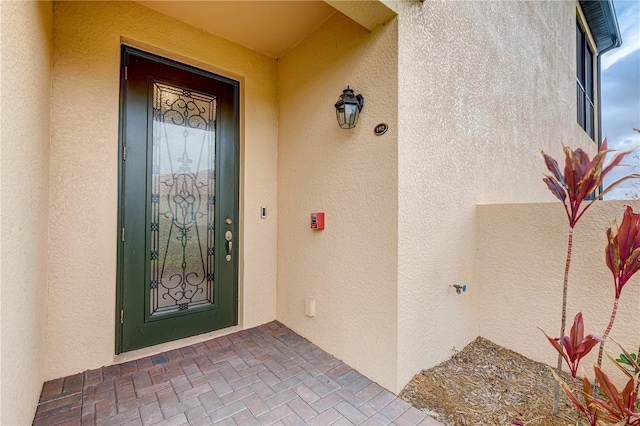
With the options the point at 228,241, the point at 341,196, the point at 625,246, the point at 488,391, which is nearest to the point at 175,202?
the point at 228,241

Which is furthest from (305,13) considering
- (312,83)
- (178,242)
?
(178,242)

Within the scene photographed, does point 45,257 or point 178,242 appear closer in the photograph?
point 45,257

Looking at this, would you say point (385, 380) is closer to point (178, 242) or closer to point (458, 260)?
point (458, 260)

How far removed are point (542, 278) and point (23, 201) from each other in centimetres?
387

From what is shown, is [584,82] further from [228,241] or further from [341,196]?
[228,241]

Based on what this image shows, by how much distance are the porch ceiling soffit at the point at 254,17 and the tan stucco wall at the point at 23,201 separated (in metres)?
1.06

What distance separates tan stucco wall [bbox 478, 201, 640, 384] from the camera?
2181mm

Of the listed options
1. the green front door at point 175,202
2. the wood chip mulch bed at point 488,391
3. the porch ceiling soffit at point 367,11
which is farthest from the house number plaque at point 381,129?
the wood chip mulch bed at point 488,391

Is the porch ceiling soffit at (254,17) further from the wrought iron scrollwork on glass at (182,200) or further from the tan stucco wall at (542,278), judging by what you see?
the tan stucco wall at (542,278)

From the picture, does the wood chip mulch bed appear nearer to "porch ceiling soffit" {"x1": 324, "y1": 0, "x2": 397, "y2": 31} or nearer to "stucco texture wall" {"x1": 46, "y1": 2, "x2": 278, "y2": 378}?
"stucco texture wall" {"x1": 46, "y1": 2, "x2": 278, "y2": 378}

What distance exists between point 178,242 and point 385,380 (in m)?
2.31

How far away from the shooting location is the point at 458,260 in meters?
2.79

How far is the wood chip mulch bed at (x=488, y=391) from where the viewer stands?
191 cm

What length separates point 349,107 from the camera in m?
2.41
